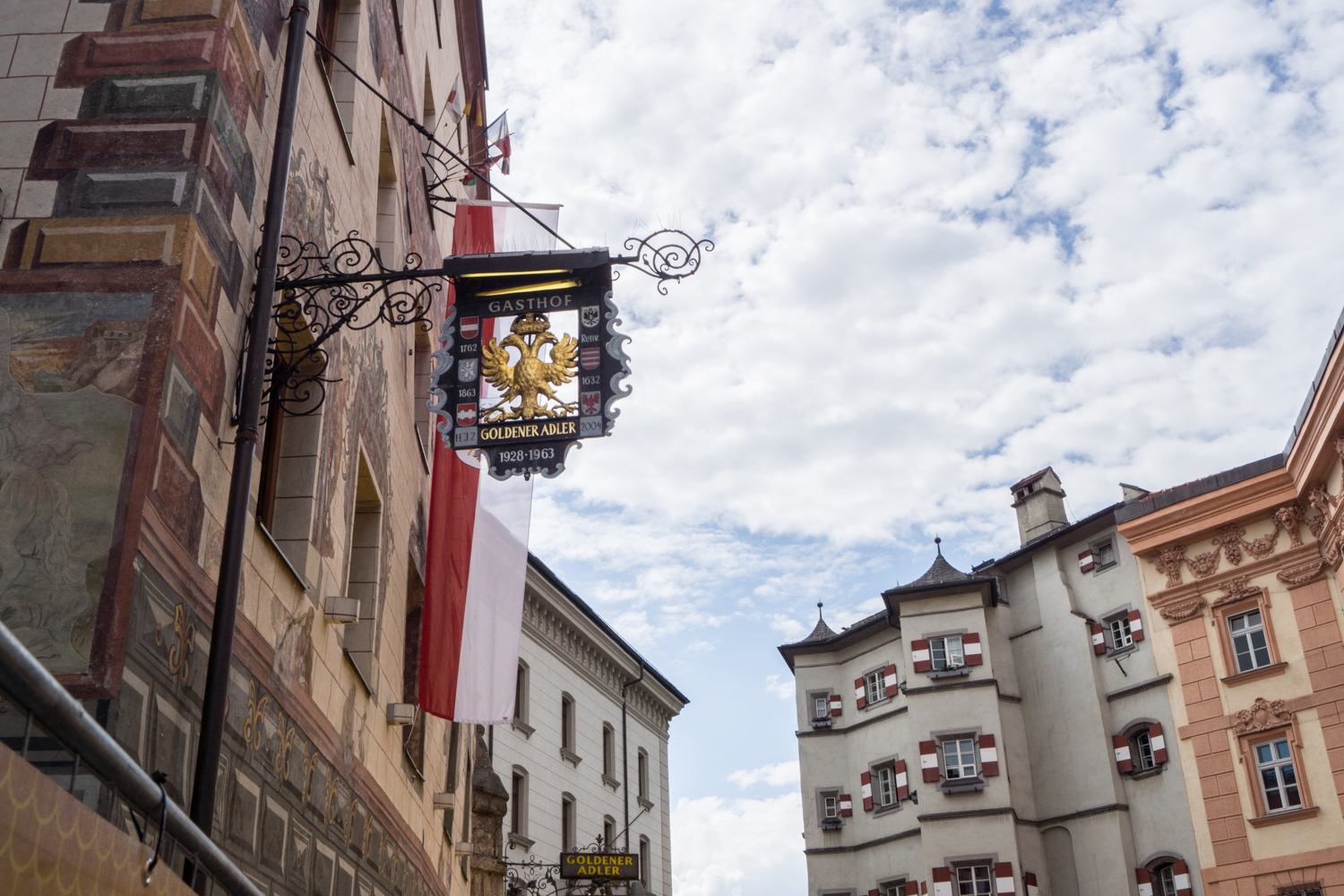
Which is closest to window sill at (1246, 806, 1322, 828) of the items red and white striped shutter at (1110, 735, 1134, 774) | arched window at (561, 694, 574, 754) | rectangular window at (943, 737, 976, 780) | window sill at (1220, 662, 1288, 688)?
window sill at (1220, 662, 1288, 688)

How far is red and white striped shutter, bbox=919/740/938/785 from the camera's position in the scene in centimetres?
3450

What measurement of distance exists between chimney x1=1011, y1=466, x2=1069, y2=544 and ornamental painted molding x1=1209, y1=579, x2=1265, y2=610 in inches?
385

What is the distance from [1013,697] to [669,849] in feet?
40.1

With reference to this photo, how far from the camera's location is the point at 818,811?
130ft

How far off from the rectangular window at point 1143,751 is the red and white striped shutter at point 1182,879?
2.61 m

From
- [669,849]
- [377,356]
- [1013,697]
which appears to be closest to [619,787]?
[669,849]

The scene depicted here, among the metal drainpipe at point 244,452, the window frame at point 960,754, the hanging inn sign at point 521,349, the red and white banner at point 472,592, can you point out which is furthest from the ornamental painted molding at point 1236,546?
the metal drainpipe at point 244,452

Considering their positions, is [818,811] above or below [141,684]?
above

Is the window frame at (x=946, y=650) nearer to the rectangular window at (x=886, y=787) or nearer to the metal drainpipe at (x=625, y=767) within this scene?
the rectangular window at (x=886, y=787)

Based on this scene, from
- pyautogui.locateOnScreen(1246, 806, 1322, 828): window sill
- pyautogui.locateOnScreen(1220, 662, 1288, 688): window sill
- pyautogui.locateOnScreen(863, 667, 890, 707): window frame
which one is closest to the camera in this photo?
pyautogui.locateOnScreen(1246, 806, 1322, 828): window sill

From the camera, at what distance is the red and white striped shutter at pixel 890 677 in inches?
1511

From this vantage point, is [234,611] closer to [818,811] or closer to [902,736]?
[902,736]

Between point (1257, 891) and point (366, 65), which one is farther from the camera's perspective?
point (1257, 891)

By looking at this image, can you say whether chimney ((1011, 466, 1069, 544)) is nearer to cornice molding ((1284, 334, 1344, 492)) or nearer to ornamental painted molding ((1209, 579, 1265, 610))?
ornamental painted molding ((1209, 579, 1265, 610))
